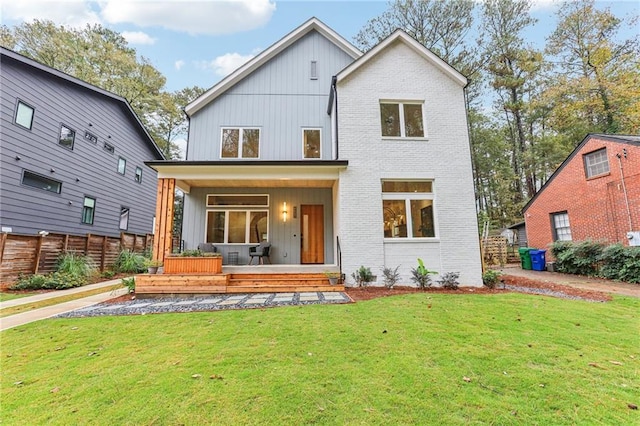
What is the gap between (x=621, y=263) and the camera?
945 cm

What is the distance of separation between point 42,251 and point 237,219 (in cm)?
644

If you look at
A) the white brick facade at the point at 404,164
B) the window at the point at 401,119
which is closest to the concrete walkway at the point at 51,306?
the white brick facade at the point at 404,164

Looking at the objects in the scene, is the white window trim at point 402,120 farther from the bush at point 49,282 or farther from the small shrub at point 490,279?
the bush at point 49,282

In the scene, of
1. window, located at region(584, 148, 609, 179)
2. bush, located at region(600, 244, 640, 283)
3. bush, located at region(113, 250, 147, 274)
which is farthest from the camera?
bush, located at region(113, 250, 147, 274)

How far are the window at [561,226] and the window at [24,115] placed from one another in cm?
2325

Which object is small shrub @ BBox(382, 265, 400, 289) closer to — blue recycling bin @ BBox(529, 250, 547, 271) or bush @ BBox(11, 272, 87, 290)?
blue recycling bin @ BBox(529, 250, 547, 271)

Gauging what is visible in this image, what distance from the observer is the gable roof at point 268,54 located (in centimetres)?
1084

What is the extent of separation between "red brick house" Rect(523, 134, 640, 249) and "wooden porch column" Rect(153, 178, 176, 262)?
15.5m

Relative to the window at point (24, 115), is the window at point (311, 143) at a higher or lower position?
lower

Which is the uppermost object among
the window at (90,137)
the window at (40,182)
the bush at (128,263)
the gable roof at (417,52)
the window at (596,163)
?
the gable roof at (417,52)

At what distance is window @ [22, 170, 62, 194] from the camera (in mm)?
10242

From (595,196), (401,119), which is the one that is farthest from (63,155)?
(595,196)

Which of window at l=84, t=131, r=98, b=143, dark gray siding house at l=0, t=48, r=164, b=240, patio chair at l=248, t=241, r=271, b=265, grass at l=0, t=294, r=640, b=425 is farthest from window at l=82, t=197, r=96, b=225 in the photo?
grass at l=0, t=294, r=640, b=425

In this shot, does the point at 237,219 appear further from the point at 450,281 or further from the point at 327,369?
the point at 327,369
